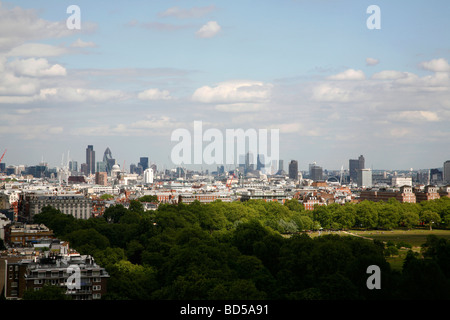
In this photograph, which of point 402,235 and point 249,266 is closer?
point 249,266

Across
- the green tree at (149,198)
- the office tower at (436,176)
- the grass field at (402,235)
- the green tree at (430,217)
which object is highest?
the office tower at (436,176)

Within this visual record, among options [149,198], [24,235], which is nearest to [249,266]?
[24,235]

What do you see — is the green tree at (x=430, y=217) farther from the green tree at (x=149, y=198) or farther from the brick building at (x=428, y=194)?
the green tree at (x=149, y=198)

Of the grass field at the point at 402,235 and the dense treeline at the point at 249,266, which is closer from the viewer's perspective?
the dense treeline at the point at 249,266

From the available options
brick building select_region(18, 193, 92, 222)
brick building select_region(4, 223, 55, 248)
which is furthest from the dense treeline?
brick building select_region(18, 193, 92, 222)

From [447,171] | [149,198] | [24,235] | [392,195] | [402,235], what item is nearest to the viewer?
[24,235]

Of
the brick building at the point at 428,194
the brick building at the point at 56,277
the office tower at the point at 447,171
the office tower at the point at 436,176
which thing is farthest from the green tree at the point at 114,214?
the office tower at the point at 436,176

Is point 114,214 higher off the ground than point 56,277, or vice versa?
point 114,214

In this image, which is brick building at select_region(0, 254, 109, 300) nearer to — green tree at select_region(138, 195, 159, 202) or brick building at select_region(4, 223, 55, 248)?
brick building at select_region(4, 223, 55, 248)

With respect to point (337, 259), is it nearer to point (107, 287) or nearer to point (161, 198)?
point (107, 287)

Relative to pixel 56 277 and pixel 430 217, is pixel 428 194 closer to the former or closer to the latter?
pixel 430 217
